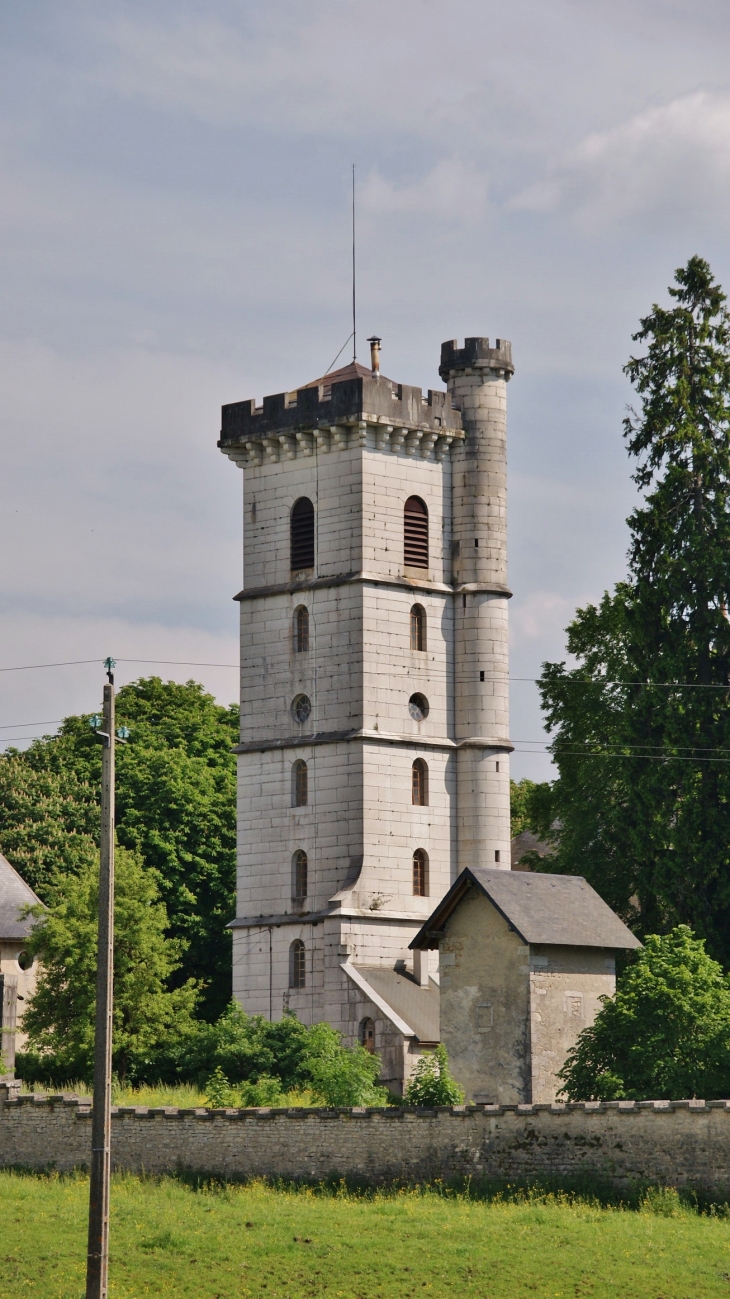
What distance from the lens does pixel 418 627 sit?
2366 inches

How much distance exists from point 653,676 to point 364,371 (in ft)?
40.4

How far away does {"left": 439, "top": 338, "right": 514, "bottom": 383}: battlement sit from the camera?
61938 mm

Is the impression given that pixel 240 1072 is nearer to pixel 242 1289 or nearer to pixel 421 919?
pixel 421 919

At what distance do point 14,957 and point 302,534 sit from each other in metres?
12.8

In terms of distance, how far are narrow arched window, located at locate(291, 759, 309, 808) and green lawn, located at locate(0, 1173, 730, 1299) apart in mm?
21073

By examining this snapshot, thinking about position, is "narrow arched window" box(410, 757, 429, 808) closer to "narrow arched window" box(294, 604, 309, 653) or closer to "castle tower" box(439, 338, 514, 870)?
"castle tower" box(439, 338, 514, 870)

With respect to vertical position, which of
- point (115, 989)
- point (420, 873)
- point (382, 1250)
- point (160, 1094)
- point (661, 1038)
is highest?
point (420, 873)

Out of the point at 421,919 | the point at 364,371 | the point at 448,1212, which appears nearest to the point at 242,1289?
the point at 448,1212

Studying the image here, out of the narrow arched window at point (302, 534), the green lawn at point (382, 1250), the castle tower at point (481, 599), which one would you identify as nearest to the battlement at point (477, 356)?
the castle tower at point (481, 599)

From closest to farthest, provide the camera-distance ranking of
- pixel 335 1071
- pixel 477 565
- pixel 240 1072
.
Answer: pixel 335 1071 < pixel 240 1072 < pixel 477 565

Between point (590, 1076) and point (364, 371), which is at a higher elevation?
point (364, 371)

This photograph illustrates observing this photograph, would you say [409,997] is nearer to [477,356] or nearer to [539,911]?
[539,911]

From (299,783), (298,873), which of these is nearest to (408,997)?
(298,873)

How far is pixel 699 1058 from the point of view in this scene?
42.7 metres
